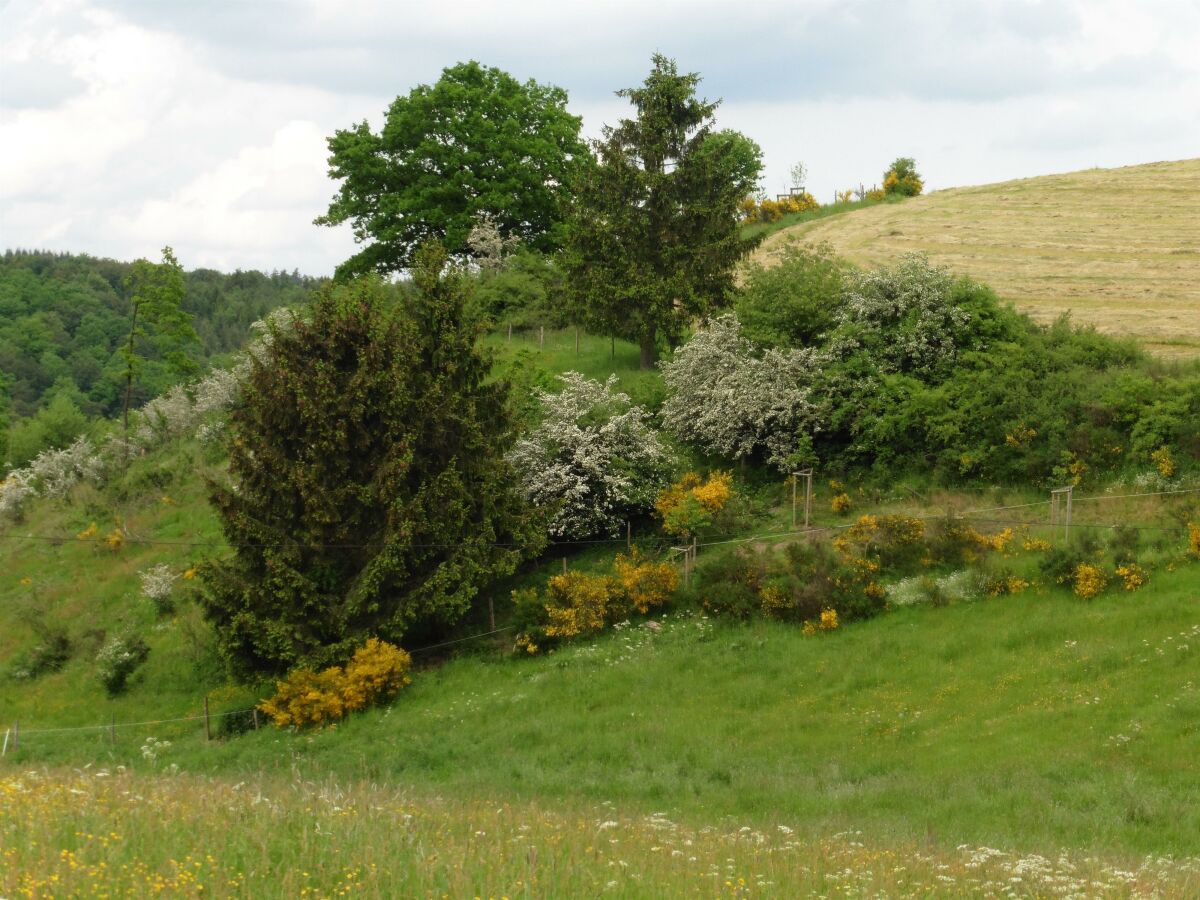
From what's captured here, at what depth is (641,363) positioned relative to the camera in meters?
50.0

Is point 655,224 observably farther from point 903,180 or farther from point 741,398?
point 903,180

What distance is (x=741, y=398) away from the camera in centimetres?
3891

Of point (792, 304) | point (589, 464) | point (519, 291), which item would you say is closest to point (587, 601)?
point (589, 464)

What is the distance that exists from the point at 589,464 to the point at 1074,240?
3737cm

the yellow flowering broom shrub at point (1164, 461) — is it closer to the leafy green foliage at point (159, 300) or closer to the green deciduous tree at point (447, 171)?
the green deciduous tree at point (447, 171)

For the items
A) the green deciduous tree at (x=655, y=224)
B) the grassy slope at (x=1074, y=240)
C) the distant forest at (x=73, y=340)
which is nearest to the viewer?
the green deciduous tree at (x=655, y=224)

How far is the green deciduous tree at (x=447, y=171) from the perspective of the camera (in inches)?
2418

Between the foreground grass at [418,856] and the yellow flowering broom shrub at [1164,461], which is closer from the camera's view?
the foreground grass at [418,856]

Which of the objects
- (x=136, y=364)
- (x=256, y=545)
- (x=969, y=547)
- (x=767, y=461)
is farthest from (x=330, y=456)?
(x=136, y=364)

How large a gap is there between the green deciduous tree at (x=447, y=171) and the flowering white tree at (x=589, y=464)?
2597cm

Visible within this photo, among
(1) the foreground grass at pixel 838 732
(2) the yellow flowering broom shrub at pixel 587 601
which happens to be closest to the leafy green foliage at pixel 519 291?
(2) the yellow flowering broom shrub at pixel 587 601

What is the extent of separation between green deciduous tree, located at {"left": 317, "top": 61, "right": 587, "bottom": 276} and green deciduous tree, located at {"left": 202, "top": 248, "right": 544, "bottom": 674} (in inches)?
1109

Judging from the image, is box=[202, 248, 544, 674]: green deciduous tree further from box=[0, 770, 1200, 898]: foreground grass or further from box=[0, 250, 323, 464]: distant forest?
box=[0, 250, 323, 464]: distant forest

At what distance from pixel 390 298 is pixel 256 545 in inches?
673
